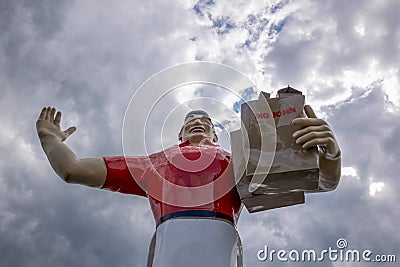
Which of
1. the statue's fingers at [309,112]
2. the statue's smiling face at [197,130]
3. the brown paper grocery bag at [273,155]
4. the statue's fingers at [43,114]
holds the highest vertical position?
the statue's smiling face at [197,130]

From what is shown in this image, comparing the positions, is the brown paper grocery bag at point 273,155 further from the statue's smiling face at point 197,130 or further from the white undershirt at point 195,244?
the statue's smiling face at point 197,130

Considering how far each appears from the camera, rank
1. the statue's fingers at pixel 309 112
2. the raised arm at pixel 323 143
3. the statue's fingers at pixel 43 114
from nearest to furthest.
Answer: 1. the raised arm at pixel 323 143
2. the statue's fingers at pixel 309 112
3. the statue's fingers at pixel 43 114

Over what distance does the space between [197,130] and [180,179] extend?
610 millimetres

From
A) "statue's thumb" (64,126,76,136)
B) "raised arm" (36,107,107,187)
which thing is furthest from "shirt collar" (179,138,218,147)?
"statue's thumb" (64,126,76,136)

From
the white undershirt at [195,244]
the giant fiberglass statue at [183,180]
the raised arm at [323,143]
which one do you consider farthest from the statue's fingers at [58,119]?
the raised arm at [323,143]

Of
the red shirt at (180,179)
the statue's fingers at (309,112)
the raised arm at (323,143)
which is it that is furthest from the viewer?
the red shirt at (180,179)

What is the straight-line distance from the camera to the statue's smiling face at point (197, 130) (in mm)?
3251

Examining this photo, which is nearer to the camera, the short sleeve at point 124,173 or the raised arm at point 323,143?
the raised arm at point 323,143

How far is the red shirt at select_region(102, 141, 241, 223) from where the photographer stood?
108 inches

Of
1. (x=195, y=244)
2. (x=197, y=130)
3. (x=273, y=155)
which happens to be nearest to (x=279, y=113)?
(x=273, y=155)

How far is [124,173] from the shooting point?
2.98 metres

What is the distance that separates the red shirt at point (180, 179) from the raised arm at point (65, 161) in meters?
0.08

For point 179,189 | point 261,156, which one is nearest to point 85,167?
point 179,189

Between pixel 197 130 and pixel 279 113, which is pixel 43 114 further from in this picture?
pixel 279 113
